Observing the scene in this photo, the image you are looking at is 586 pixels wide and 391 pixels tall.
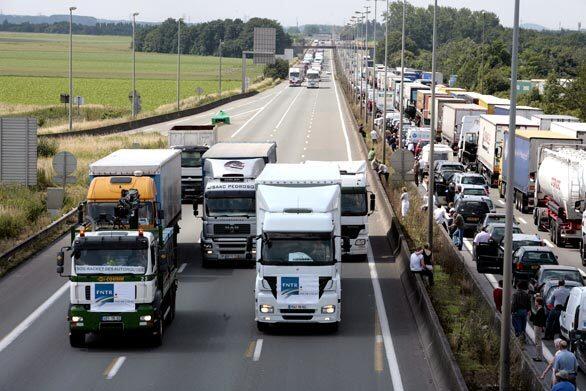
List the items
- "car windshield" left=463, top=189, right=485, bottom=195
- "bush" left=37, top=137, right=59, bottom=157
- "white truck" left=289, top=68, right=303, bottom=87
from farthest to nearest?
"white truck" left=289, top=68, right=303, bottom=87
"bush" left=37, top=137, right=59, bottom=157
"car windshield" left=463, top=189, right=485, bottom=195

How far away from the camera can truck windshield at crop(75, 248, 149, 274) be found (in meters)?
23.0

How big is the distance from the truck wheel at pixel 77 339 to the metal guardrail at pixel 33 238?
10005mm

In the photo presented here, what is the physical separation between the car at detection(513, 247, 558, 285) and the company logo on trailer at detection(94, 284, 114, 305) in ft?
46.4

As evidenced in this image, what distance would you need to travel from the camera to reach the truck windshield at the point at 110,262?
2303 cm

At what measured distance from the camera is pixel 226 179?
3556cm

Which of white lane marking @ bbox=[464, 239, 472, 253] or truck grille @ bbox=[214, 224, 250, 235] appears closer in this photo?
truck grille @ bbox=[214, 224, 250, 235]

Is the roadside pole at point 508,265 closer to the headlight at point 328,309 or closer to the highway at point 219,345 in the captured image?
the highway at point 219,345

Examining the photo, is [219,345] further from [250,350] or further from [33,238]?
[33,238]

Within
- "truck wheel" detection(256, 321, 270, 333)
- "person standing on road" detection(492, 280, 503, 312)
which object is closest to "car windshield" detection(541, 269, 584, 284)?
"person standing on road" detection(492, 280, 503, 312)

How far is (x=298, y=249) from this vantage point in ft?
82.7

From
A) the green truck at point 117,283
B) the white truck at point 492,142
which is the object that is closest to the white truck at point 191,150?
the white truck at point 492,142

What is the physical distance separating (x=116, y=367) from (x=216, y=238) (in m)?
11.6

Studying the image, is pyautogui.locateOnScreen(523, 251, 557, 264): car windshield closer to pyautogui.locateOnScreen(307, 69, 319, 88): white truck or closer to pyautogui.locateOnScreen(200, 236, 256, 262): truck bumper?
pyautogui.locateOnScreen(200, 236, 256, 262): truck bumper

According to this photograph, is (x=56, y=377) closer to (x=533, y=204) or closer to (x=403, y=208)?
(x=403, y=208)
